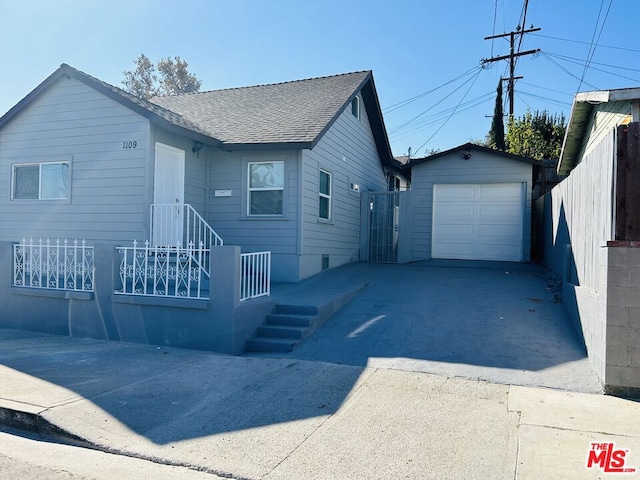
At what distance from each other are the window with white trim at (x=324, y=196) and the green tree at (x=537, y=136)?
1290 centimetres

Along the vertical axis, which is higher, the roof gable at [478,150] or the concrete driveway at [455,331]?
the roof gable at [478,150]

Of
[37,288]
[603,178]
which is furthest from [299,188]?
[603,178]

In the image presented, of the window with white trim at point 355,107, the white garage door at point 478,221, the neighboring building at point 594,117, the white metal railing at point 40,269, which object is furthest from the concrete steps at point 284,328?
the window with white trim at point 355,107

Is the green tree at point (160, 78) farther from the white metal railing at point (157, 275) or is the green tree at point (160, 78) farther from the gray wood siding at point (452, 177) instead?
the white metal railing at point (157, 275)

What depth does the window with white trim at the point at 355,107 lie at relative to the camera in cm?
1338

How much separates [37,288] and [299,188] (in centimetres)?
529

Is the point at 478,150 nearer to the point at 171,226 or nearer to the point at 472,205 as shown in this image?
the point at 472,205

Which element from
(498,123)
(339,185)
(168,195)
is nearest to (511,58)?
(498,123)

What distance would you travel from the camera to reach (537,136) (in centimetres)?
2169

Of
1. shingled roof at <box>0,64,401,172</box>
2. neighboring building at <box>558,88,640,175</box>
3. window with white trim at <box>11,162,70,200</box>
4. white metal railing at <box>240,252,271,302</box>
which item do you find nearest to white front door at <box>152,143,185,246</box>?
shingled roof at <box>0,64,401,172</box>

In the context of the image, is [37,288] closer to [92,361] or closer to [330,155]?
[92,361]

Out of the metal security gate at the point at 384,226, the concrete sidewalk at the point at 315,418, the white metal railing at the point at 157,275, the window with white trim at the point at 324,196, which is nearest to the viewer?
the concrete sidewalk at the point at 315,418

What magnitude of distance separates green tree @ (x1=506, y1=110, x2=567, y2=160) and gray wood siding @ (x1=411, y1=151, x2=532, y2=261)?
8.59 meters

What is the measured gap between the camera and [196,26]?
1562cm
